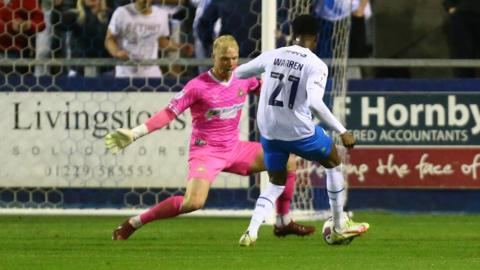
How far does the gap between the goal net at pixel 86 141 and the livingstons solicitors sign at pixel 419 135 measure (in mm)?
736

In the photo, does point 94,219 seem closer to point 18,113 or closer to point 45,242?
point 18,113

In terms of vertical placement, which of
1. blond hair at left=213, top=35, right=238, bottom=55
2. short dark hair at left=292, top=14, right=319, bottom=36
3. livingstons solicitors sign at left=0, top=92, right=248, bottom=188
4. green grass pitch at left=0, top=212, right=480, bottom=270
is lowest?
green grass pitch at left=0, top=212, right=480, bottom=270

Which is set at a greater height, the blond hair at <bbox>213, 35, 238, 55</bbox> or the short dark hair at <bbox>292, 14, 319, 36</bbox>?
the short dark hair at <bbox>292, 14, 319, 36</bbox>

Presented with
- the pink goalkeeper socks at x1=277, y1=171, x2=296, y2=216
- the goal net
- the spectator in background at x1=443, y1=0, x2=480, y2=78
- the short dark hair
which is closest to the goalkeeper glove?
the short dark hair

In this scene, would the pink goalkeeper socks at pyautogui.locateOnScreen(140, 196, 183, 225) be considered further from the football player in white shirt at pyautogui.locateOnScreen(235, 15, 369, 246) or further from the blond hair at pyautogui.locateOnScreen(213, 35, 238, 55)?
the blond hair at pyautogui.locateOnScreen(213, 35, 238, 55)

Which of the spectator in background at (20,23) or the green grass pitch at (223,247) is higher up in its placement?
the spectator in background at (20,23)

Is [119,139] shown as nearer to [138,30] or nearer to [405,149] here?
[138,30]

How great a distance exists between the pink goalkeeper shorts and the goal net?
2.52 metres

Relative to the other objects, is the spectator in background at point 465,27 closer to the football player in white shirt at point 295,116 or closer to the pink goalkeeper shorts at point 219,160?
the pink goalkeeper shorts at point 219,160

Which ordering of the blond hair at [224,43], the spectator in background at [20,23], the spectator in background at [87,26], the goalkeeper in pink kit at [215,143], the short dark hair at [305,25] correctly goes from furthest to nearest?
the spectator in background at [87,26], the spectator in background at [20,23], the goalkeeper in pink kit at [215,143], the blond hair at [224,43], the short dark hair at [305,25]

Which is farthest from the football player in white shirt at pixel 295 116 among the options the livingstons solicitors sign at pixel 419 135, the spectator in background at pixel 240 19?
the livingstons solicitors sign at pixel 419 135

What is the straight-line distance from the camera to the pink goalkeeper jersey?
38.6ft

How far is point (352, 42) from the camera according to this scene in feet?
54.1

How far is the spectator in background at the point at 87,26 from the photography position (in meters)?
15.4
